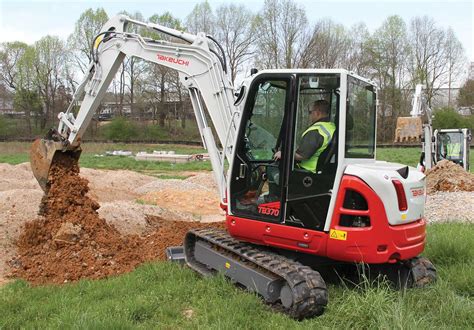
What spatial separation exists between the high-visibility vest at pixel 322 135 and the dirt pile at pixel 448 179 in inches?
418

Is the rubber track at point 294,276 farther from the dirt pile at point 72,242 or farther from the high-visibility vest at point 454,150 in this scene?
the high-visibility vest at point 454,150

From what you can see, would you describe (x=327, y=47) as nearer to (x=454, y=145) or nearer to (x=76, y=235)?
(x=454, y=145)

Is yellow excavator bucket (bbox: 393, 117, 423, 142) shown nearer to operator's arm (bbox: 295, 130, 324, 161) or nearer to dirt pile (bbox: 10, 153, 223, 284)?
dirt pile (bbox: 10, 153, 223, 284)

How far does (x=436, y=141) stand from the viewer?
1870 cm

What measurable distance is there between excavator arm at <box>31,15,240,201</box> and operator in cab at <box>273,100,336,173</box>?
992 millimetres

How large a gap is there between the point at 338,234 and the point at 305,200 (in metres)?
0.48

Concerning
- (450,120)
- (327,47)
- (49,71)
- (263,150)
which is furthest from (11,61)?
(263,150)

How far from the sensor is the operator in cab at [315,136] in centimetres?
488

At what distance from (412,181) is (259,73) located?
6.53ft

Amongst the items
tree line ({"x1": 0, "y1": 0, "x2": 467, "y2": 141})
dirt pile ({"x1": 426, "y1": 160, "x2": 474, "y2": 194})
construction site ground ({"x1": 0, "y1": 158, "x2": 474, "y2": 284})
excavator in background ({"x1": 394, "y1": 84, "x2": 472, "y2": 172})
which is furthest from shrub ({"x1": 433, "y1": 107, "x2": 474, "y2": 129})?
construction site ground ({"x1": 0, "y1": 158, "x2": 474, "y2": 284})

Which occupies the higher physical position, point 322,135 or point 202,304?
point 322,135

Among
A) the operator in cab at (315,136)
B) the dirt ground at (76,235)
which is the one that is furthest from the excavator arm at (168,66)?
the operator in cab at (315,136)

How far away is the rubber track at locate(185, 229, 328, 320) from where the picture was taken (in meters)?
4.47

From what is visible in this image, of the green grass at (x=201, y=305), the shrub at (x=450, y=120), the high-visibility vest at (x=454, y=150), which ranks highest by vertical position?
the shrub at (x=450, y=120)
